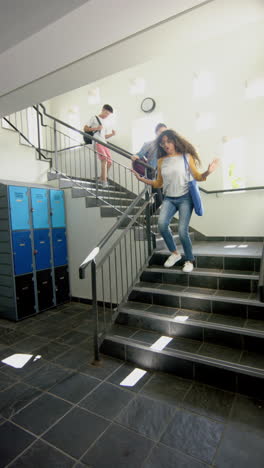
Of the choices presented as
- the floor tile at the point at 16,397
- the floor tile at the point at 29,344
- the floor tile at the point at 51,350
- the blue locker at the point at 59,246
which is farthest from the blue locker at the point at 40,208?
the floor tile at the point at 16,397

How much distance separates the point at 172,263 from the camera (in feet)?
10.9

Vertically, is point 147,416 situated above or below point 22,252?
below

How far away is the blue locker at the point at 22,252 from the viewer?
157 inches

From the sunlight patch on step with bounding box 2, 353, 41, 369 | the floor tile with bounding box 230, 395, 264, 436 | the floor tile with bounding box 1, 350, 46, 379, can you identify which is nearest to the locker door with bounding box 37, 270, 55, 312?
the sunlight patch on step with bounding box 2, 353, 41, 369

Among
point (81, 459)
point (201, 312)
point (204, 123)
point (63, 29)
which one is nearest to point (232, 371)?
Result: point (201, 312)

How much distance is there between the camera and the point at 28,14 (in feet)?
4.17

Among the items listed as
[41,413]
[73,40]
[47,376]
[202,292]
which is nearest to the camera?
[73,40]

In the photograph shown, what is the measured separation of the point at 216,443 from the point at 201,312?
129 centimetres

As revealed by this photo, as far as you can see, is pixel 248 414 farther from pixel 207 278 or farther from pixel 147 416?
pixel 207 278

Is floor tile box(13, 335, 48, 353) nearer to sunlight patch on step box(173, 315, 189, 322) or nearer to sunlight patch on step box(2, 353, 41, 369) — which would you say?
sunlight patch on step box(2, 353, 41, 369)

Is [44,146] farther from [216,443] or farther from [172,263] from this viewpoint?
[216,443]

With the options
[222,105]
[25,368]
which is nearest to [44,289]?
[25,368]

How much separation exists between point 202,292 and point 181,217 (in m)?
0.91

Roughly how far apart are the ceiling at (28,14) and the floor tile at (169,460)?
2517 mm
